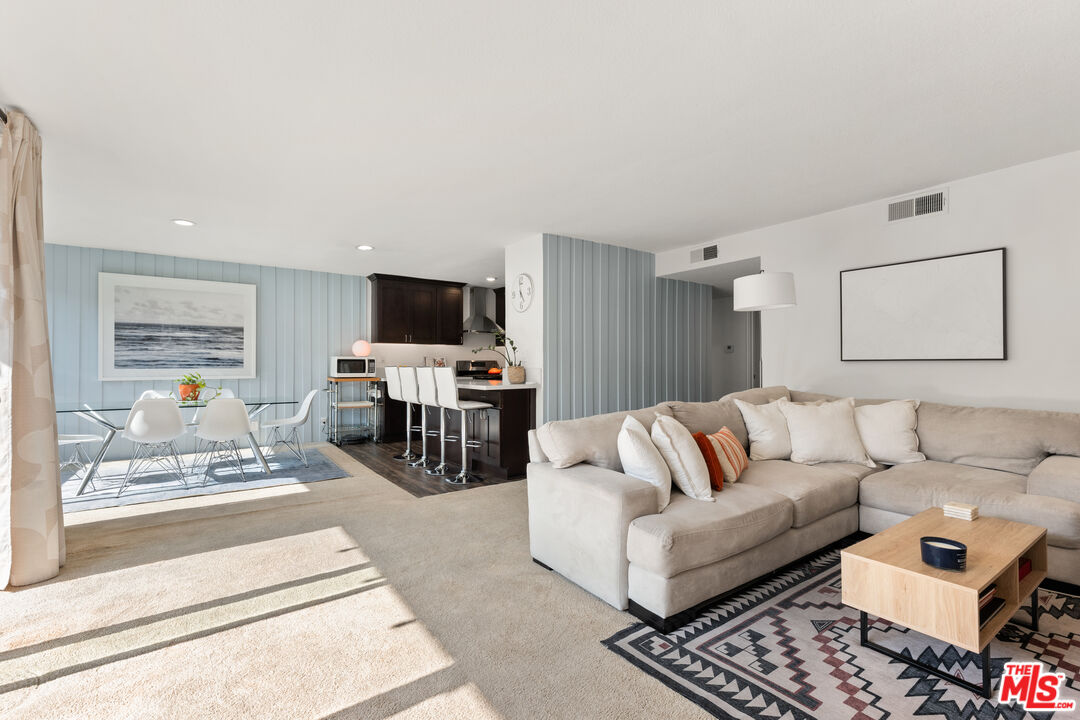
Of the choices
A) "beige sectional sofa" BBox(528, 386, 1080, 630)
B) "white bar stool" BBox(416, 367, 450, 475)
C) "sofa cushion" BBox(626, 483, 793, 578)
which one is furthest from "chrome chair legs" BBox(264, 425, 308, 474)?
"sofa cushion" BBox(626, 483, 793, 578)

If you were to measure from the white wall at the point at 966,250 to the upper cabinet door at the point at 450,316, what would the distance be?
5.00m

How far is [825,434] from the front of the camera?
3.48 m

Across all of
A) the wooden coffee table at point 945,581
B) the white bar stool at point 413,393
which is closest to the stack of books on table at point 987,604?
the wooden coffee table at point 945,581

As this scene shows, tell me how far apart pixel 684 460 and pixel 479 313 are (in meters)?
6.30

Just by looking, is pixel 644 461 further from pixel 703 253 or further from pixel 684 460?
pixel 703 253

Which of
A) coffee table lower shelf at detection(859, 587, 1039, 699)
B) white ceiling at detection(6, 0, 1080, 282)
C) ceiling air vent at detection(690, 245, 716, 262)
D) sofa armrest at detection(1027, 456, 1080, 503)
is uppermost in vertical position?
white ceiling at detection(6, 0, 1080, 282)

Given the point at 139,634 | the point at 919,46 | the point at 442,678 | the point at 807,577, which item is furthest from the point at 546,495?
the point at 919,46

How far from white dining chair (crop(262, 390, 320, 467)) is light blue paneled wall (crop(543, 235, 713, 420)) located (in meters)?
2.79

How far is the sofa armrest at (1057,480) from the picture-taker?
2519mm

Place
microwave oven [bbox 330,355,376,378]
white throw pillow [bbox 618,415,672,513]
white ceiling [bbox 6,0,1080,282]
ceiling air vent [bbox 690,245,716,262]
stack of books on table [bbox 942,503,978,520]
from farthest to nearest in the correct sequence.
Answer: microwave oven [bbox 330,355,376,378] < ceiling air vent [bbox 690,245,716,262] < white throw pillow [bbox 618,415,672,513] < stack of books on table [bbox 942,503,978,520] < white ceiling [bbox 6,0,1080,282]

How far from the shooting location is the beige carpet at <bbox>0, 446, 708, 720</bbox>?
1691mm

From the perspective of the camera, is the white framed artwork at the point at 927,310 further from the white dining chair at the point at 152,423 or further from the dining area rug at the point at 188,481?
the white dining chair at the point at 152,423

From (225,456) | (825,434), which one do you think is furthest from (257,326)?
(825,434)

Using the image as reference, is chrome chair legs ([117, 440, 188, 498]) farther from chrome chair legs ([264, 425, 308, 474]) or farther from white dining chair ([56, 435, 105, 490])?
chrome chair legs ([264, 425, 308, 474])
